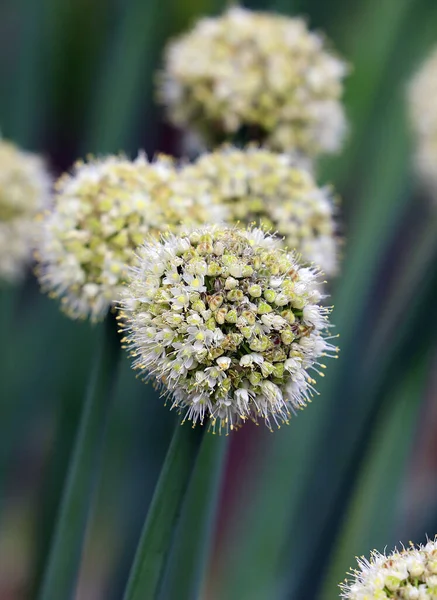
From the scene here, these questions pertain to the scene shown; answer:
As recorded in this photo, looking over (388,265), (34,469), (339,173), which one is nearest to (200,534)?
(34,469)

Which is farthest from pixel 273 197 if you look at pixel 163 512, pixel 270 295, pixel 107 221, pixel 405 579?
pixel 405 579

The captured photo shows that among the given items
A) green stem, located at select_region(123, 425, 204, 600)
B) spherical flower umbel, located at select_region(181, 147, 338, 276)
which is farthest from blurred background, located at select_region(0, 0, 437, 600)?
green stem, located at select_region(123, 425, 204, 600)

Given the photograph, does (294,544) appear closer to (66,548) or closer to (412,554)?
(66,548)

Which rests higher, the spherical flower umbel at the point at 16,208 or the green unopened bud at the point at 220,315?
the spherical flower umbel at the point at 16,208

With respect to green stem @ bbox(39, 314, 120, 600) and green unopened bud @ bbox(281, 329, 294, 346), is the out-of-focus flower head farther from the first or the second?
green unopened bud @ bbox(281, 329, 294, 346)

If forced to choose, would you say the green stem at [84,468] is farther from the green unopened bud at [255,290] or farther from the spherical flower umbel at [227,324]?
the green unopened bud at [255,290]

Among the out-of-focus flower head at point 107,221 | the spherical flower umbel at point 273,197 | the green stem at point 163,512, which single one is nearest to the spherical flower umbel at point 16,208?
the out-of-focus flower head at point 107,221
